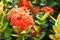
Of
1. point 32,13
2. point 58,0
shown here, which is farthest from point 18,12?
point 58,0

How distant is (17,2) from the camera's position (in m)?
1.75

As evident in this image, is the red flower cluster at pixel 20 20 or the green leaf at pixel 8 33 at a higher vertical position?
the red flower cluster at pixel 20 20

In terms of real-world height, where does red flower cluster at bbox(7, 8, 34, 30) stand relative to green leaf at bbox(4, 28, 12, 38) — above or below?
above

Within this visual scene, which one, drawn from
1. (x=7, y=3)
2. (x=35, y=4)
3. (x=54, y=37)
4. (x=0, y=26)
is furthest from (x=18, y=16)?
(x=35, y=4)

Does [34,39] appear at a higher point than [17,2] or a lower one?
lower

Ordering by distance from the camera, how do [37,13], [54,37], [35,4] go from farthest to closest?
[35,4] → [37,13] → [54,37]

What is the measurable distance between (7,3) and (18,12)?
33 cm

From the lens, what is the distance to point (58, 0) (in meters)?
1.95

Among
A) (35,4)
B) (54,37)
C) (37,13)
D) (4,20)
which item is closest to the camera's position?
(54,37)

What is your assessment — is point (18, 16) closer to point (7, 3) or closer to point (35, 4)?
point (7, 3)

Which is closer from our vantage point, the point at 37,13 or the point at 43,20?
the point at 43,20

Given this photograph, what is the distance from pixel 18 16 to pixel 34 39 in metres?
0.20

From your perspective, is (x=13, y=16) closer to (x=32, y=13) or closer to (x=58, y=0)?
(x=32, y=13)

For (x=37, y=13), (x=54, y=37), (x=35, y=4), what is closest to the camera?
(x=54, y=37)
